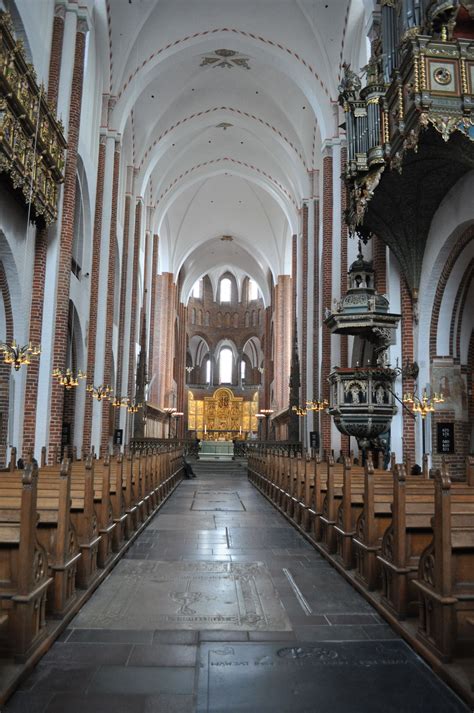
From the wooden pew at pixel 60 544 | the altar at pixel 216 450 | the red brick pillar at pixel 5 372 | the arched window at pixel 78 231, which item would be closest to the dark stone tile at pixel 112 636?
the wooden pew at pixel 60 544

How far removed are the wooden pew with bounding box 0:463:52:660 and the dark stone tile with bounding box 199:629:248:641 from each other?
1093 millimetres

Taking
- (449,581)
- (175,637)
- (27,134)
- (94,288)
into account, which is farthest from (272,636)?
(94,288)

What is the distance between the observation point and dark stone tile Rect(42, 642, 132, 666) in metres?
3.60

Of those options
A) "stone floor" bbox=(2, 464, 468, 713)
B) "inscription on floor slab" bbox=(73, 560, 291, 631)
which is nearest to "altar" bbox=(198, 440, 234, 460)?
"stone floor" bbox=(2, 464, 468, 713)

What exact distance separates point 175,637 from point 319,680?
1150 mm

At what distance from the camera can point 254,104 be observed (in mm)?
24672

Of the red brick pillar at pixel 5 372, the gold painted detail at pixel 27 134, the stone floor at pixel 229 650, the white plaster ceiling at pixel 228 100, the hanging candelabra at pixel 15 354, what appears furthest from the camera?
the white plaster ceiling at pixel 228 100

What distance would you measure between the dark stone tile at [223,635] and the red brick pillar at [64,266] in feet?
27.2

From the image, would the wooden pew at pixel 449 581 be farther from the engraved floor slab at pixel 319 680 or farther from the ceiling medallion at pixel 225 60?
the ceiling medallion at pixel 225 60

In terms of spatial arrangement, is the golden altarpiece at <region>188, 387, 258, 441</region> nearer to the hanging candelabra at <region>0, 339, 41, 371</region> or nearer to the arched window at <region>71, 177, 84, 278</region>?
the arched window at <region>71, 177, 84, 278</region>

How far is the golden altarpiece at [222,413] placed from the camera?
46.2 meters

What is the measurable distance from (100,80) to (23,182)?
11.0 meters

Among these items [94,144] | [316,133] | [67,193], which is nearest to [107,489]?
[67,193]

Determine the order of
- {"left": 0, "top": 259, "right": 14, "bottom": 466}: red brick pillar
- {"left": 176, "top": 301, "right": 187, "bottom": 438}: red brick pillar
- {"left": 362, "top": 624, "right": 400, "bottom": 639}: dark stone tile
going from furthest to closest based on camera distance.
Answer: {"left": 176, "top": 301, "right": 187, "bottom": 438}: red brick pillar
{"left": 0, "top": 259, "right": 14, "bottom": 466}: red brick pillar
{"left": 362, "top": 624, "right": 400, "bottom": 639}: dark stone tile
